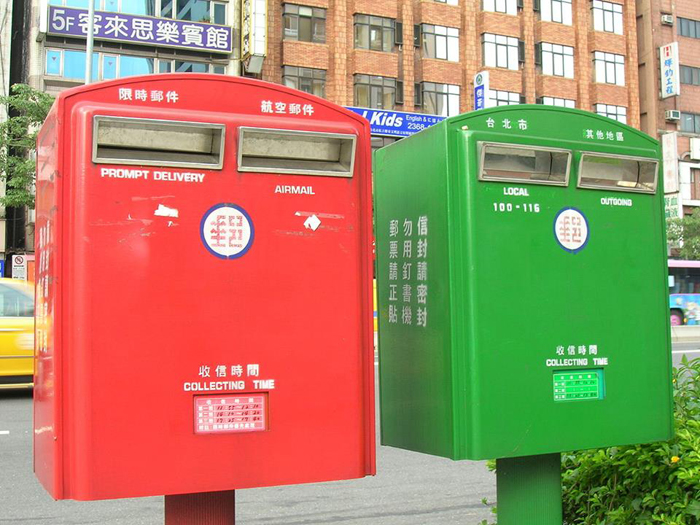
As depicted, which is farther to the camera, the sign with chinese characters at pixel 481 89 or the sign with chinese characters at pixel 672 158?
the sign with chinese characters at pixel 672 158

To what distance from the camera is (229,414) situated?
284cm

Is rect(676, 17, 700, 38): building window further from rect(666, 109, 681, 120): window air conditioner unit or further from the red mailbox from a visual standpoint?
the red mailbox

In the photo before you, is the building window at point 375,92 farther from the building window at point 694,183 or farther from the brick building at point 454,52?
the building window at point 694,183

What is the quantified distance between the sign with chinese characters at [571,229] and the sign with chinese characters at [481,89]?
30672mm

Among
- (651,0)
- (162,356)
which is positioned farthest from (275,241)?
(651,0)

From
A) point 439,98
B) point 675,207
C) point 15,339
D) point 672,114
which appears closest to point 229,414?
point 15,339

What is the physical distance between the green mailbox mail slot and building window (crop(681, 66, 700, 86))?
43.7m

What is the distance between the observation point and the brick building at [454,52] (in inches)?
1292

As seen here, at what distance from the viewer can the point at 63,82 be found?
91.5ft

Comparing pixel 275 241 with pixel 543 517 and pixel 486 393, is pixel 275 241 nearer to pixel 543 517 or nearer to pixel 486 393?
pixel 486 393

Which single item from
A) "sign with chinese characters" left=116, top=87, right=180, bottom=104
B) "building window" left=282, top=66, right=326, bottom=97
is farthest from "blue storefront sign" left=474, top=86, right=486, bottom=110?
"sign with chinese characters" left=116, top=87, right=180, bottom=104

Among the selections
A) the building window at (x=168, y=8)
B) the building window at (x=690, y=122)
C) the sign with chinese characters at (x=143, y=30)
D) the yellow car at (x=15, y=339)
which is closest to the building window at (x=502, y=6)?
the building window at (x=690, y=122)

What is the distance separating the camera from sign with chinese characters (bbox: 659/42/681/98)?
4122 centimetres

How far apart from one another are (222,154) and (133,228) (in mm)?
380
